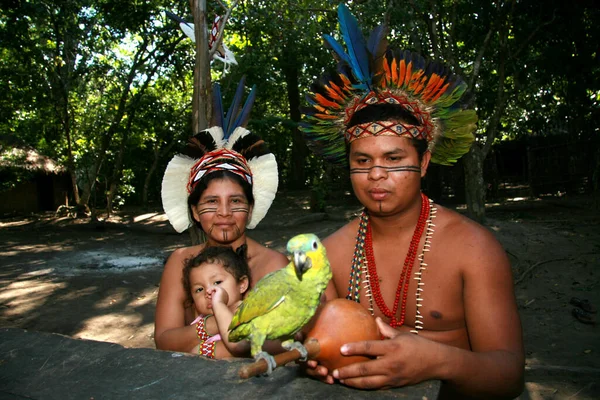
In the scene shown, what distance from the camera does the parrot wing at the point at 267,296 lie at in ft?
5.33

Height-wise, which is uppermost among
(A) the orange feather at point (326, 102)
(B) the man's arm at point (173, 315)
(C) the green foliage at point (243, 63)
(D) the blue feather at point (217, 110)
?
(C) the green foliage at point (243, 63)

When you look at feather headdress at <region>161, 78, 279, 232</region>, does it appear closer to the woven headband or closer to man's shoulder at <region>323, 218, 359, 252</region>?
the woven headband

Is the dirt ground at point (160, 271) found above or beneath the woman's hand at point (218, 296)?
beneath

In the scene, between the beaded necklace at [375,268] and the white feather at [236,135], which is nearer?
the beaded necklace at [375,268]

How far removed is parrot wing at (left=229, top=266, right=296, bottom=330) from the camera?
5.33 ft

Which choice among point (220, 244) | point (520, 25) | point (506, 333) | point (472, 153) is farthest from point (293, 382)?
point (520, 25)

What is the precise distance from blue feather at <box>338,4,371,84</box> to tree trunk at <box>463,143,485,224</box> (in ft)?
27.7

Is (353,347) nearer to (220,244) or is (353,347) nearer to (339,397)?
(339,397)

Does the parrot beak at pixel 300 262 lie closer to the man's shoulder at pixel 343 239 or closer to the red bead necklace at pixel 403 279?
the red bead necklace at pixel 403 279

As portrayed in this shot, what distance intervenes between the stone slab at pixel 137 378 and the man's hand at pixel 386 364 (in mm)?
48

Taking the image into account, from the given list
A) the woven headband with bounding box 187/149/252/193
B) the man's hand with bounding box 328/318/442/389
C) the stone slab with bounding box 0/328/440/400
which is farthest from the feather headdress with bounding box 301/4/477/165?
the stone slab with bounding box 0/328/440/400

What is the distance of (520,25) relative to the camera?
10781 millimetres

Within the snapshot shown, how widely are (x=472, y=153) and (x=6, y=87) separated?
48.0 feet

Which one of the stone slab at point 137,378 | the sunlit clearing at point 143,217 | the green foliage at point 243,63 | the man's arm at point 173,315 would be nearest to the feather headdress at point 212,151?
the man's arm at point 173,315
